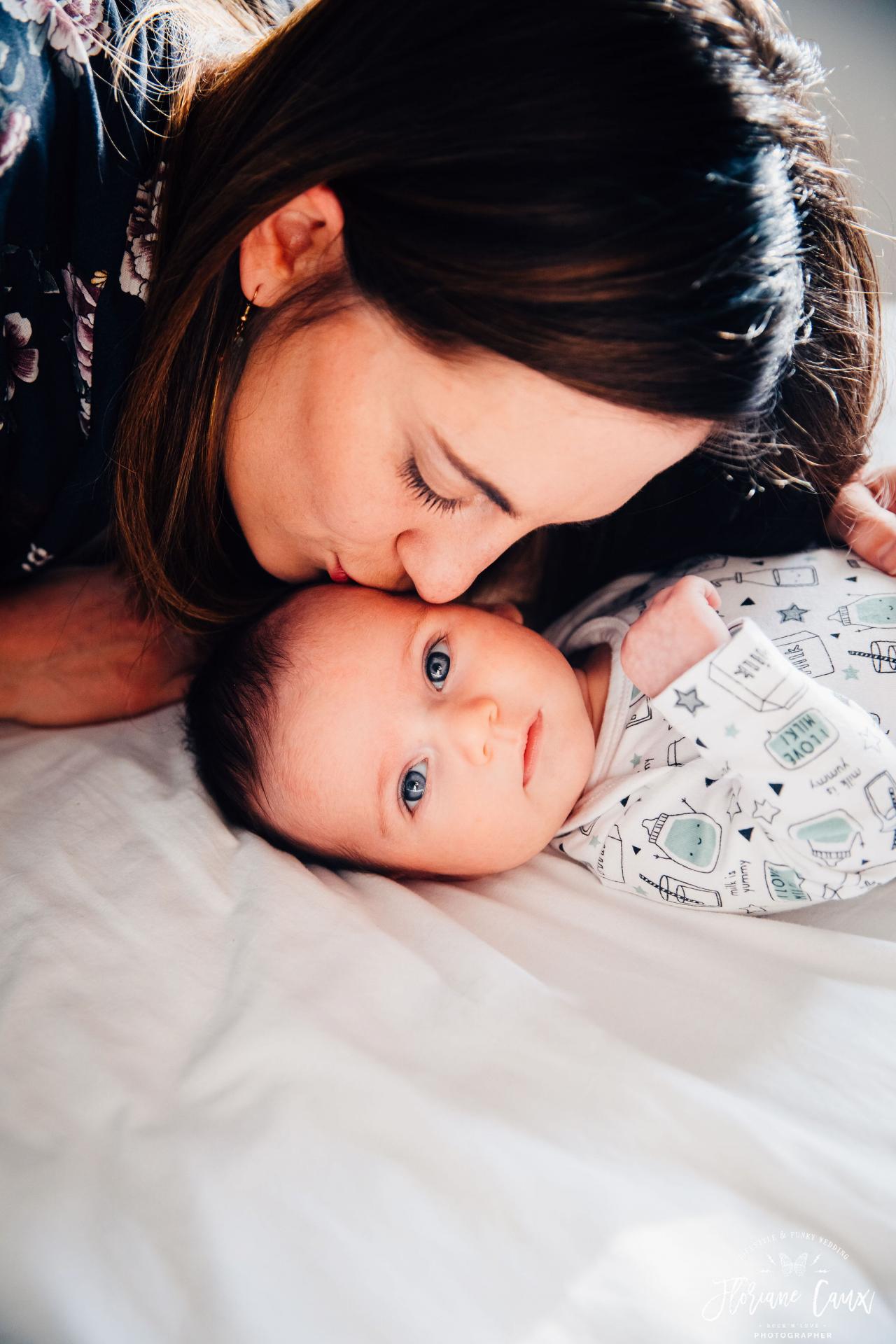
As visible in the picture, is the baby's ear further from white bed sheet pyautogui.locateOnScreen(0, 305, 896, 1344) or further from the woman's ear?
the woman's ear

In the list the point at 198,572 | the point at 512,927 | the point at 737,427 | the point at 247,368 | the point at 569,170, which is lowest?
the point at 512,927

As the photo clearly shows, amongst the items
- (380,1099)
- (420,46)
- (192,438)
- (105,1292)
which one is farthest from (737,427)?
(105,1292)

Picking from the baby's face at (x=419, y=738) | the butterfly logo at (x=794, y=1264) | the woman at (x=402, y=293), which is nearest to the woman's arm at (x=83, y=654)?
the woman at (x=402, y=293)

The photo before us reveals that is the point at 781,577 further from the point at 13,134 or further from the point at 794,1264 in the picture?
the point at 13,134

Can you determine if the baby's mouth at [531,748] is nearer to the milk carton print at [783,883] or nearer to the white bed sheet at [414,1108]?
the white bed sheet at [414,1108]

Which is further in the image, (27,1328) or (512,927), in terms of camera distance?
(512,927)

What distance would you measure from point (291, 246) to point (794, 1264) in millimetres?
927

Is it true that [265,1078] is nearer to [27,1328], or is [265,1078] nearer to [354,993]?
[354,993]

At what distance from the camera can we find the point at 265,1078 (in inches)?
32.8

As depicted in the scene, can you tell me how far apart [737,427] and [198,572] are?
24.7 inches

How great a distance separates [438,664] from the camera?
1113mm

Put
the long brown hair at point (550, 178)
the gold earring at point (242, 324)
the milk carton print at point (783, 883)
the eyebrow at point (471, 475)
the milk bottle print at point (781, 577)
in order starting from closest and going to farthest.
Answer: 1. the long brown hair at point (550, 178)
2. the eyebrow at point (471, 475)
3. the gold earring at point (242, 324)
4. the milk carton print at point (783, 883)
5. the milk bottle print at point (781, 577)

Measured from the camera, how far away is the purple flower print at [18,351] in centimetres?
98

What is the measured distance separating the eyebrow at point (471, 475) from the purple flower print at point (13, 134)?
465 mm
